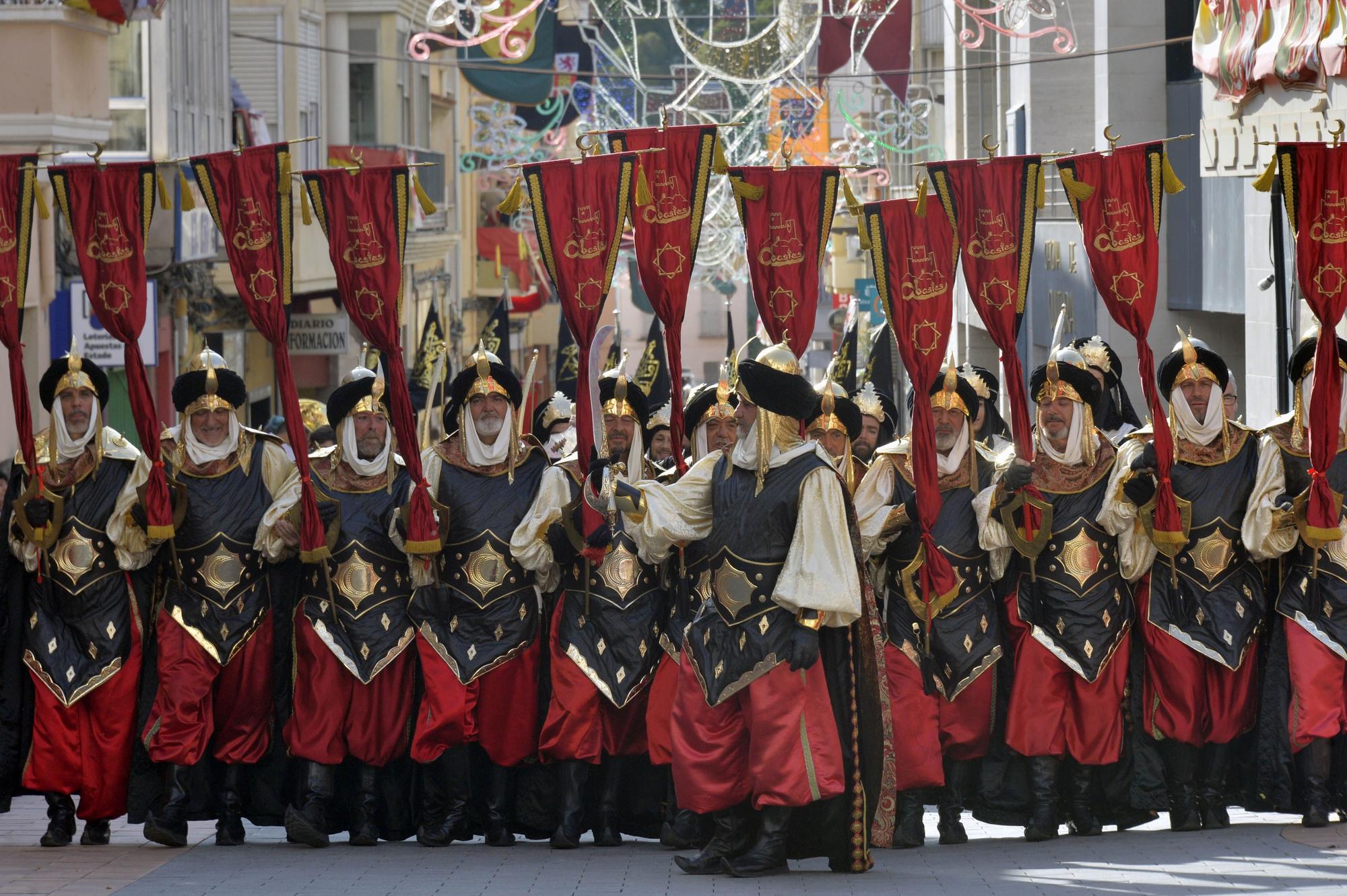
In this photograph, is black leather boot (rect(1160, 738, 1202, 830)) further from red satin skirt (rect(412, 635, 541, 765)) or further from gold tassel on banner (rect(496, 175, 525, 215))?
gold tassel on banner (rect(496, 175, 525, 215))

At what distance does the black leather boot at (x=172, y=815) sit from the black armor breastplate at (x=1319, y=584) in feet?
14.7

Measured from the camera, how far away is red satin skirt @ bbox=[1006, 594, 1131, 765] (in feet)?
28.6

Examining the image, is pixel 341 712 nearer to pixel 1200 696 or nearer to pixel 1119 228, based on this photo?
pixel 1200 696

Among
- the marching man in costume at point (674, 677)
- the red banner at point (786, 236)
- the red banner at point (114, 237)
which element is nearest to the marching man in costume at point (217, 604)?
the red banner at point (114, 237)

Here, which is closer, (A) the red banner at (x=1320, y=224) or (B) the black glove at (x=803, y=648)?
(B) the black glove at (x=803, y=648)

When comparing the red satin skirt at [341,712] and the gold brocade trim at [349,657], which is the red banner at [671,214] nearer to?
the gold brocade trim at [349,657]

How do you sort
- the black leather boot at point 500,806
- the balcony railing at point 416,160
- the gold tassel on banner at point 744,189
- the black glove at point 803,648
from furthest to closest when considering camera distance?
the balcony railing at point 416,160
the gold tassel on banner at point 744,189
the black leather boot at point 500,806
the black glove at point 803,648

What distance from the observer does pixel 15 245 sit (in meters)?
8.96

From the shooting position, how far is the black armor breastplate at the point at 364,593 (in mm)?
8789

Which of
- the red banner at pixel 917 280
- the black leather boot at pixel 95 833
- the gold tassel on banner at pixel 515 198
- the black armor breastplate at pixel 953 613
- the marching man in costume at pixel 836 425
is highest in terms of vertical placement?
the gold tassel on banner at pixel 515 198

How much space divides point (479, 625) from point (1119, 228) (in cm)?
310

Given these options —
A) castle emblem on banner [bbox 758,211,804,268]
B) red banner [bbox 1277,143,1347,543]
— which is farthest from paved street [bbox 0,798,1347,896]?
castle emblem on banner [bbox 758,211,804,268]

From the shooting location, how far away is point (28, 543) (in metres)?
8.81

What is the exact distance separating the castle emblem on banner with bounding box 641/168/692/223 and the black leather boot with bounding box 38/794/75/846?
3401 millimetres
